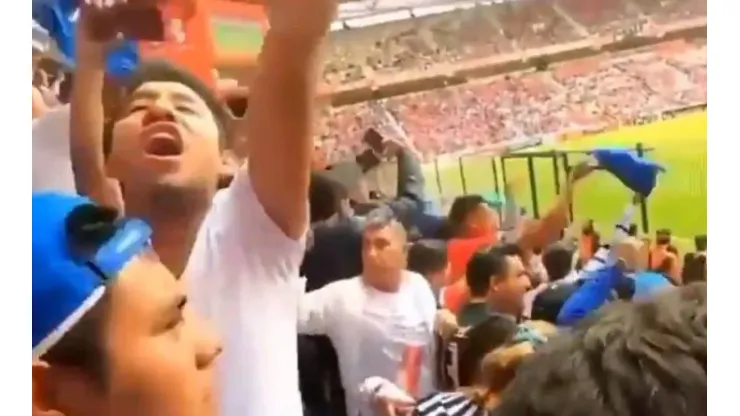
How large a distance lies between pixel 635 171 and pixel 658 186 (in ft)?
0.10

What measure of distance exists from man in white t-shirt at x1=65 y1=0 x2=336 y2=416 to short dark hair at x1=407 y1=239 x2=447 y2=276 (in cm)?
12

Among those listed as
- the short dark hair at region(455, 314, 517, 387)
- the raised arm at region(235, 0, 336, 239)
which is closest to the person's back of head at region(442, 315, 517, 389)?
the short dark hair at region(455, 314, 517, 387)

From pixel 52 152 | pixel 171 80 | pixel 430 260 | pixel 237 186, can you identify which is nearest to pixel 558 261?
pixel 430 260

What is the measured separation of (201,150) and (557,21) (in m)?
0.42

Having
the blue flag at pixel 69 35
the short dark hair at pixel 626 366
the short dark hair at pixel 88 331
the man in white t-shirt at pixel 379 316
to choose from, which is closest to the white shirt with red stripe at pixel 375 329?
the man in white t-shirt at pixel 379 316

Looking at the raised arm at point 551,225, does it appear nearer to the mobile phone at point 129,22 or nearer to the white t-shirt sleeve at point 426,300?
the white t-shirt sleeve at point 426,300

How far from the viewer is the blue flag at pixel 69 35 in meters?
1.12

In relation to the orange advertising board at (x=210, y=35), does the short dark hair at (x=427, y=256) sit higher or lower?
lower

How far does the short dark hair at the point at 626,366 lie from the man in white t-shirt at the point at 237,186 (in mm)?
264

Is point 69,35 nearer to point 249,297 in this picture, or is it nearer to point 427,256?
point 249,297

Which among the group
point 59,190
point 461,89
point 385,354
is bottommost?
point 385,354

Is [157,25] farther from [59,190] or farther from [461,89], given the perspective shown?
[461,89]

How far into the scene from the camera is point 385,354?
3.60 feet
